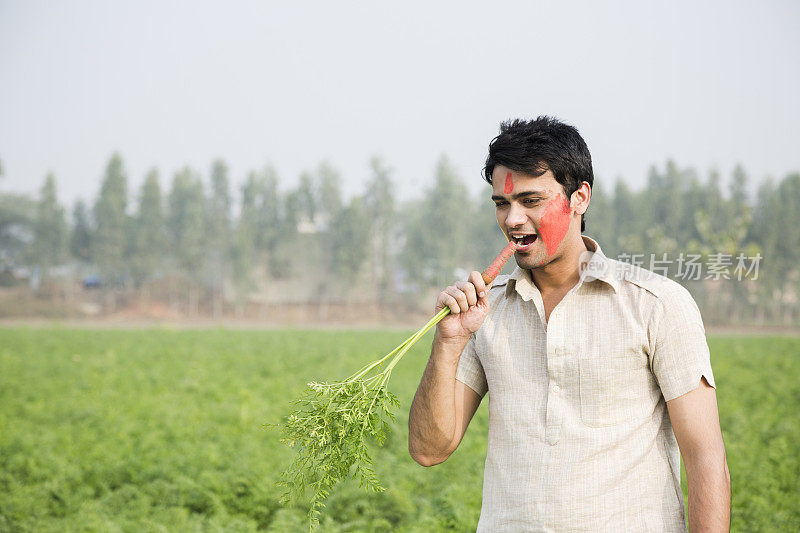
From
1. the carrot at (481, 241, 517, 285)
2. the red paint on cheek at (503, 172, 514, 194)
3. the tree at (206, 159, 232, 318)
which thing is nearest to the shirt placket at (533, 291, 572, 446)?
the carrot at (481, 241, 517, 285)

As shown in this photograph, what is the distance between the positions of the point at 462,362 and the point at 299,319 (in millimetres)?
→ 53755

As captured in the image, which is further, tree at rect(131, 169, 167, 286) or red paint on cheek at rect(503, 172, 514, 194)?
tree at rect(131, 169, 167, 286)

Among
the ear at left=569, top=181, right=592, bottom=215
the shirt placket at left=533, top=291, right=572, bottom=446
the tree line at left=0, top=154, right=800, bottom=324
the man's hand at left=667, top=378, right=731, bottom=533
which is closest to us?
the man's hand at left=667, top=378, right=731, bottom=533

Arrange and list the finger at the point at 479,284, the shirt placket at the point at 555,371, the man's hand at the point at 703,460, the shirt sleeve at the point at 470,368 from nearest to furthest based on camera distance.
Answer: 1. the man's hand at the point at 703,460
2. the shirt placket at the point at 555,371
3. the finger at the point at 479,284
4. the shirt sleeve at the point at 470,368

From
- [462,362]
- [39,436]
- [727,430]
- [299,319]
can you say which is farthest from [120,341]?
[299,319]

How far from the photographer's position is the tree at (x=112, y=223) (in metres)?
51.2

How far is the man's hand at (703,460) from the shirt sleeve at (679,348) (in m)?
0.04

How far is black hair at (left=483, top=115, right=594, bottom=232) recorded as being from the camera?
2221 mm

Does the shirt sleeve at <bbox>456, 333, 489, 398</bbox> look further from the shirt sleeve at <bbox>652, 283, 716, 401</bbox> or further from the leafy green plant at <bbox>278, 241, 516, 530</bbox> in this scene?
the shirt sleeve at <bbox>652, 283, 716, 401</bbox>

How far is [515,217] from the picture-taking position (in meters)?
2.27

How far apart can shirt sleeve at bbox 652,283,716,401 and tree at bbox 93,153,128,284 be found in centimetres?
5339

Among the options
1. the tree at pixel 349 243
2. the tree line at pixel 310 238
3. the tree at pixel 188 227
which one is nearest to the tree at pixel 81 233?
the tree line at pixel 310 238

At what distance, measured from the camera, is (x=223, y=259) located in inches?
2195

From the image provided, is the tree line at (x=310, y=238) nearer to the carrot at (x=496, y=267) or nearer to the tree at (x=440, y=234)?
the tree at (x=440, y=234)
